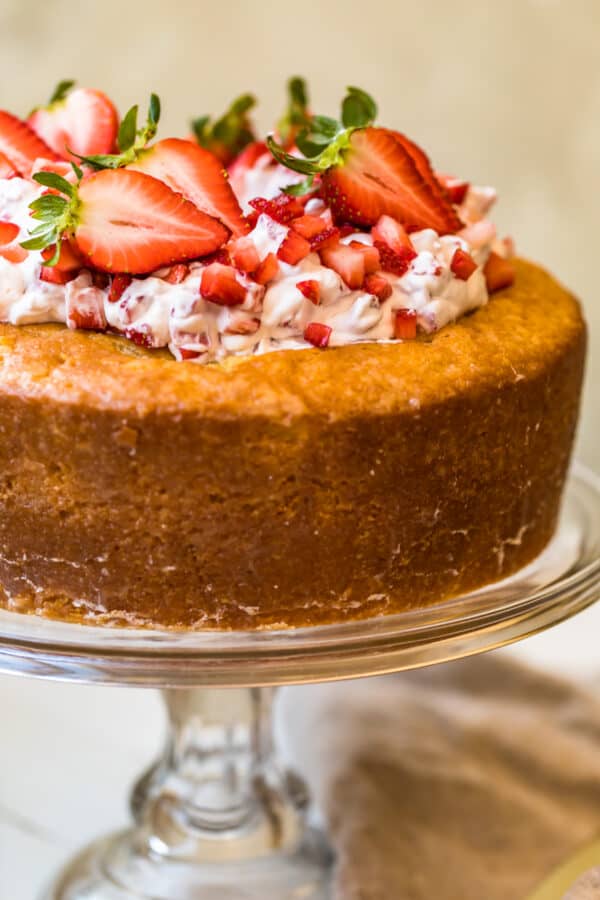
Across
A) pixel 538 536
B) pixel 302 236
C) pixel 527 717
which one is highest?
pixel 302 236

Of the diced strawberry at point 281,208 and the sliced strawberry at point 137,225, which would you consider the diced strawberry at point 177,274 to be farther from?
the diced strawberry at point 281,208

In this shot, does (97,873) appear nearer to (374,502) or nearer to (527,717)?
(527,717)

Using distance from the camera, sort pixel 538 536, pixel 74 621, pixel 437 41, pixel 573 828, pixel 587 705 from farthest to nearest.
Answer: pixel 437 41 < pixel 587 705 < pixel 573 828 < pixel 538 536 < pixel 74 621

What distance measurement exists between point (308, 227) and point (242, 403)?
0.92ft

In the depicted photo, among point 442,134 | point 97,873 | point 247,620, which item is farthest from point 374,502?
point 442,134

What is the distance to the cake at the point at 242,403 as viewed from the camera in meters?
1.39

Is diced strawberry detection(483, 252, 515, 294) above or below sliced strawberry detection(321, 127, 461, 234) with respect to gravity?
below

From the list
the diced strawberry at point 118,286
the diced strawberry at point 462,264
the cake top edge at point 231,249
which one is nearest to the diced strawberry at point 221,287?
the cake top edge at point 231,249

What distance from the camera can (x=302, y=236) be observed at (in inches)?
59.3

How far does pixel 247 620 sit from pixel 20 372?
15.9 inches

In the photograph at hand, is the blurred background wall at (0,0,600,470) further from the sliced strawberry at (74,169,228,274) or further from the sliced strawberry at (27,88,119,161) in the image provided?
the sliced strawberry at (74,169,228,274)

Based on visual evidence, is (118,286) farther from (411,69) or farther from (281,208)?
(411,69)

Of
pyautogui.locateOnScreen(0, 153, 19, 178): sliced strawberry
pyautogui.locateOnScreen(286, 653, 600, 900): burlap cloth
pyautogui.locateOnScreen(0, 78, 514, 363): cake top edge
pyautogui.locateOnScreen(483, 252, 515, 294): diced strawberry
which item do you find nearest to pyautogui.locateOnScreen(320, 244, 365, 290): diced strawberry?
pyautogui.locateOnScreen(0, 78, 514, 363): cake top edge

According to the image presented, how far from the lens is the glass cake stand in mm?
1365
